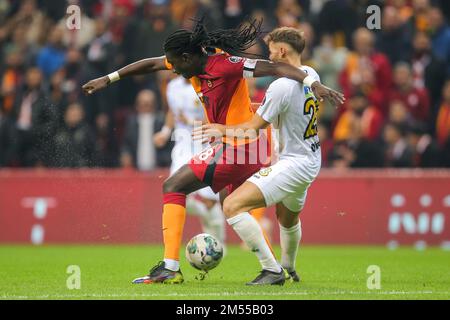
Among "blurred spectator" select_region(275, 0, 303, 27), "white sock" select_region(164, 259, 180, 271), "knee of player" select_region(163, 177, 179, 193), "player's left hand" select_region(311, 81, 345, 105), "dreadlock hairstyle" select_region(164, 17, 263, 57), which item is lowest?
"white sock" select_region(164, 259, 180, 271)

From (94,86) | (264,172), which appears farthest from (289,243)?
(94,86)

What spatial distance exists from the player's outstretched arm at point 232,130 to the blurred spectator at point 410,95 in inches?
311

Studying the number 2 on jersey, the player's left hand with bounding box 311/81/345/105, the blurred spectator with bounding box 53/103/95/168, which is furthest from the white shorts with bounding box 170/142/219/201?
the player's left hand with bounding box 311/81/345/105

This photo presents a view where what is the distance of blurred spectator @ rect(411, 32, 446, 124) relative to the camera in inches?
675

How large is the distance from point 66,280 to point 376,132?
8.23m

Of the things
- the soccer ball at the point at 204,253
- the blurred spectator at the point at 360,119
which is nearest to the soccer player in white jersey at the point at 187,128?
the blurred spectator at the point at 360,119

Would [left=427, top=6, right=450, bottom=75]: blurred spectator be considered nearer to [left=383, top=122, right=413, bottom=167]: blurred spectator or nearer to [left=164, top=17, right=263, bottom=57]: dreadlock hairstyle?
[left=383, top=122, right=413, bottom=167]: blurred spectator

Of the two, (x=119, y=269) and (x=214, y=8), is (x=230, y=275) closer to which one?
(x=119, y=269)

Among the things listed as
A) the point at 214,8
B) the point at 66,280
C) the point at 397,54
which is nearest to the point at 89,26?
the point at 214,8

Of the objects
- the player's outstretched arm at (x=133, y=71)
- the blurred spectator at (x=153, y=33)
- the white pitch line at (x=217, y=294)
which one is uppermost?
the blurred spectator at (x=153, y=33)

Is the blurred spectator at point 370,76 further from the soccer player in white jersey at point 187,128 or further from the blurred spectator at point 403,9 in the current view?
the soccer player in white jersey at point 187,128

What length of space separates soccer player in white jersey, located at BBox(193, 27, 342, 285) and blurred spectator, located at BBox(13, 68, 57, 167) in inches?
315

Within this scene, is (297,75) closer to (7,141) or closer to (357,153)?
(357,153)

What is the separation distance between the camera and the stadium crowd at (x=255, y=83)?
55.5ft
